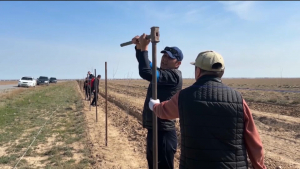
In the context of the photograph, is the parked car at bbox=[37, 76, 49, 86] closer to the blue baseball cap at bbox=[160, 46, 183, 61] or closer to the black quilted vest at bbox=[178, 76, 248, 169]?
the blue baseball cap at bbox=[160, 46, 183, 61]

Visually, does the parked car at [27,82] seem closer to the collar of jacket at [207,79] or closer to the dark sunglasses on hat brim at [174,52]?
the dark sunglasses on hat brim at [174,52]

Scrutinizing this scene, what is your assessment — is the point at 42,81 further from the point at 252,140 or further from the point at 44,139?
the point at 252,140

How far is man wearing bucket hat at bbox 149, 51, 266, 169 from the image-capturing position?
1.88 m

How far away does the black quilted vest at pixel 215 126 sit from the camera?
6.17 feet

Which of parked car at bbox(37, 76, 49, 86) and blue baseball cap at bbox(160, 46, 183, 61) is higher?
blue baseball cap at bbox(160, 46, 183, 61)

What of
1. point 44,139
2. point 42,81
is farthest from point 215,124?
point 42,81

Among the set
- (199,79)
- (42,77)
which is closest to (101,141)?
(199,79)

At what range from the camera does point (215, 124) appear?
6.17ft

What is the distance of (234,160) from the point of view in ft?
6.24

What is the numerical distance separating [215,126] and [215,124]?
0.01m

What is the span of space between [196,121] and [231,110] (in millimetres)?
247

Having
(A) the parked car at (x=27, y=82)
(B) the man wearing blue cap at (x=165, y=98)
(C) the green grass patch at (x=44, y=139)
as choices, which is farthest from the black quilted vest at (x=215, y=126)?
(A) the parked car at (x=27, y=82)

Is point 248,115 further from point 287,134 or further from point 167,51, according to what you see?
point 287,134

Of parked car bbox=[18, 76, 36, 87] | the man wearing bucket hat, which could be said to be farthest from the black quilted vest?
parked car bbox=[18, 76, 36, 87]
